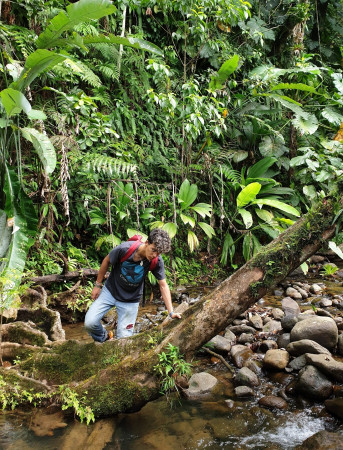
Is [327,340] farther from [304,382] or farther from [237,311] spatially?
[237,311]

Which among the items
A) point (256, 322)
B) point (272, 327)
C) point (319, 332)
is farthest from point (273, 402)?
point (256, 322)

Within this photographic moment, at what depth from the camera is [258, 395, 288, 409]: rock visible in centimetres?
334

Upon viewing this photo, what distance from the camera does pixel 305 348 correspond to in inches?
159

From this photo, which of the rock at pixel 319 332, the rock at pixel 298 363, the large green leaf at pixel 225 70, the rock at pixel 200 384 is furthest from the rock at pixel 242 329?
the large green leaf at pixel 225 70

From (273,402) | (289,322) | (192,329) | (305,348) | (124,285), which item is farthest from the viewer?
(289,322)

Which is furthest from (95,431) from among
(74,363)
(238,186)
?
(238,186)

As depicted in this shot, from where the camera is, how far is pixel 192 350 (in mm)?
2863

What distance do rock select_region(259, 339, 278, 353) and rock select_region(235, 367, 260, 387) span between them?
73cm

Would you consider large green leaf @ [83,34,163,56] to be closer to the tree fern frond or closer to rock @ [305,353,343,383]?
the tree fern frond

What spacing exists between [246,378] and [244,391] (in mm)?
181

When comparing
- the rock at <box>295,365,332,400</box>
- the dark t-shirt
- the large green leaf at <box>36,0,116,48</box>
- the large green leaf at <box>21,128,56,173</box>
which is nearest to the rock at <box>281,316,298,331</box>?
the rock at <box>295,365,332,400</box>

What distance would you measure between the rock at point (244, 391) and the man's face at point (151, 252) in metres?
1.55

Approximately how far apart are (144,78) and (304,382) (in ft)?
19.6

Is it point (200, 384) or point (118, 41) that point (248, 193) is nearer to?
point (118, 41)
